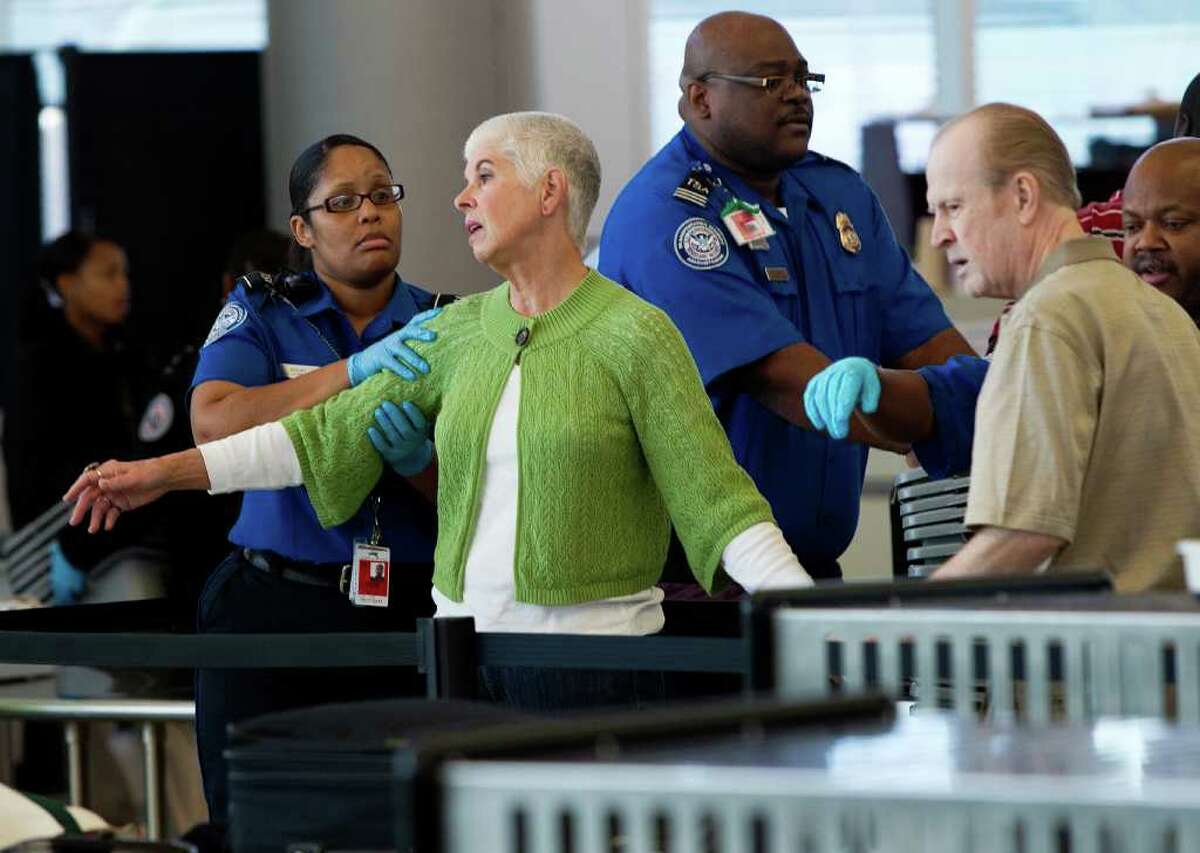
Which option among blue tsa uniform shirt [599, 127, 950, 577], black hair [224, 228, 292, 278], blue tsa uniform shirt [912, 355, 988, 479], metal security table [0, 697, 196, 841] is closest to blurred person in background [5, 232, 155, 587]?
black hair [224, 228, 292, 278]

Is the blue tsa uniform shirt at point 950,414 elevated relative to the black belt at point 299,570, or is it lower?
elevated

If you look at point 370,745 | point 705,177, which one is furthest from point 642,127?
point 370,745

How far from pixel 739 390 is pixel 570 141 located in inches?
25.3

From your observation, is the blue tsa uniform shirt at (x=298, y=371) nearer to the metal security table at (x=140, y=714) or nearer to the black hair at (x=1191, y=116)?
the metal security table at (x=140, y=714)

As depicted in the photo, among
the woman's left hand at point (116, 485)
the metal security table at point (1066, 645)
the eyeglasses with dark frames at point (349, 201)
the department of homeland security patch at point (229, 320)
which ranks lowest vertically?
the metal security table at point (1066, 645)

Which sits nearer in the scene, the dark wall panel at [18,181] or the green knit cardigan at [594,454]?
the green knit cardigan at [594,454]

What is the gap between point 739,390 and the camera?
125 inches

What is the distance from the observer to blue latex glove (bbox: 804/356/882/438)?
2.55 metres

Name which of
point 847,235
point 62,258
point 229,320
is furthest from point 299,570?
point 62,258

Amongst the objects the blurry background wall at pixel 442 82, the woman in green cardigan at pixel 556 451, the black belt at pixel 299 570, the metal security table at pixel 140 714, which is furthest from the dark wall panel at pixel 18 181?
the woman in green cardigan at pixel 556 451

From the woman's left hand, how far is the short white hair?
0.58 metres

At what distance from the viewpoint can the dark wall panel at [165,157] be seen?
749 centimetres

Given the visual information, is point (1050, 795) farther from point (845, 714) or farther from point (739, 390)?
point (739, 390)

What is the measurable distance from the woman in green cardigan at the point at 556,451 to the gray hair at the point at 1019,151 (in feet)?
1.62
